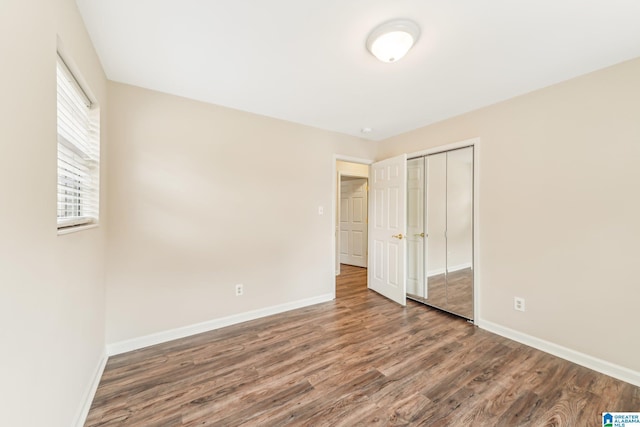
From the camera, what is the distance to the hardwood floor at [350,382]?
1465mm

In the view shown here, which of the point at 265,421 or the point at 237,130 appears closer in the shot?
the point at 265,421

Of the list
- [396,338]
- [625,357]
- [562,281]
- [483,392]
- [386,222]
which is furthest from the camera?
[386,222]

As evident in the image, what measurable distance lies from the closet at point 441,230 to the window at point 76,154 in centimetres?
333

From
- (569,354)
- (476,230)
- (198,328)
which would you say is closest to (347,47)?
(476,230)

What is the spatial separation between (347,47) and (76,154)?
194 centimetres

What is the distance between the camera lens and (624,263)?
181 centimetres

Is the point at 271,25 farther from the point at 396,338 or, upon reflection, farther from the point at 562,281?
the point at 562,281

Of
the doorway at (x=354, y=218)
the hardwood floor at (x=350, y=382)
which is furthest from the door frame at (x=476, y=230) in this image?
the doorway at (x=354, y=218)

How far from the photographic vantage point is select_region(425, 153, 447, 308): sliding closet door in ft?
9.67

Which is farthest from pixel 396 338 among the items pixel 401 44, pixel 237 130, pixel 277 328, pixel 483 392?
pixel 237 130

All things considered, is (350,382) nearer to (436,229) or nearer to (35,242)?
(35,242)

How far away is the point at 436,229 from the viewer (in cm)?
302

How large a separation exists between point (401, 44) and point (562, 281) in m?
2.38

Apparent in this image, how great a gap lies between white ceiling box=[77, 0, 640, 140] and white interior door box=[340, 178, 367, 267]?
299 centimetres
